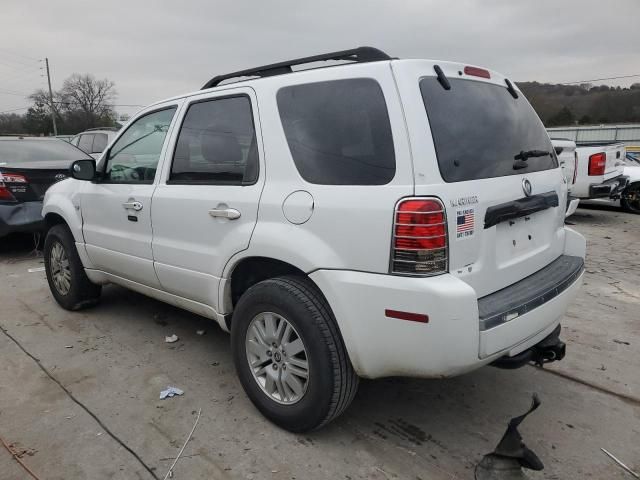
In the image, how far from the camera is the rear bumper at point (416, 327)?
2.10m

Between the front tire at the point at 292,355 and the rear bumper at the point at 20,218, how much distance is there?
16.1ft

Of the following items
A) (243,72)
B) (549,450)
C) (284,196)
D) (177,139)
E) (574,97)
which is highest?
(574,97)

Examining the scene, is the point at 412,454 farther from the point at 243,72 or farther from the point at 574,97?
the point at 574,97

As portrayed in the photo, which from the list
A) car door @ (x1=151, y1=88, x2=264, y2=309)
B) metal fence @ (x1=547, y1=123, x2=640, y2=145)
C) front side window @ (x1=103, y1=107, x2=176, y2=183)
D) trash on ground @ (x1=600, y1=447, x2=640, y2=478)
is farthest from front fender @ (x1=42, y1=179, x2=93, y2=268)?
metal fence @ (x1=547, y1=123, x2=640, y2=145)

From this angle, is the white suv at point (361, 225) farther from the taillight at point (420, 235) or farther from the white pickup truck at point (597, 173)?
the white pickup truck at point (597, 173)

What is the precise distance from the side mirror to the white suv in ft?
3.05

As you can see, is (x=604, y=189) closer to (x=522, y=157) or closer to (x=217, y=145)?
(x=522, y=157)

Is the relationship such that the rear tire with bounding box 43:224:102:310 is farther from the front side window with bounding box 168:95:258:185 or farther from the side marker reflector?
the side marker reflector

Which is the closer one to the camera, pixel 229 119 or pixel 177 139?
pixel 229 119

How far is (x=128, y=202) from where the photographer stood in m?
3.63

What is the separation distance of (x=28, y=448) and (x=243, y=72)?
2514 millimetres

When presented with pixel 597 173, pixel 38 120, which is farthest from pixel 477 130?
pixel 38 120

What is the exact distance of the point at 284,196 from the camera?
8.43 ft

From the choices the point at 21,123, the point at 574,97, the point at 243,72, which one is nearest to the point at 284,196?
the point at 243,72
